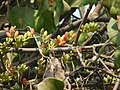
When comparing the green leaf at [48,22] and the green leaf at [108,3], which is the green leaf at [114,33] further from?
the green leaf at [48,22]

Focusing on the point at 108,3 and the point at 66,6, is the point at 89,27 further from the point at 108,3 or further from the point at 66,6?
the point at 108,3

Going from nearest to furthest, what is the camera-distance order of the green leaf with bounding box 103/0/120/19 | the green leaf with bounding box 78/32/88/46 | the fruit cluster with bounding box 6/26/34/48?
the green leaf with bounding box 103/0/120/19, the fruit cluster with bounding box 6/26/34/48, the green leaf with bounding box 78/32/88/46

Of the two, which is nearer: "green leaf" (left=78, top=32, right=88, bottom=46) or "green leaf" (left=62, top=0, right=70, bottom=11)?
"green leaf" (left=62, top=0, right=70, bottom=11)

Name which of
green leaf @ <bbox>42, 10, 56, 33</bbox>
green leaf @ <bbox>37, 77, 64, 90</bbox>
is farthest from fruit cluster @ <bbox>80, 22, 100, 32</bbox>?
green leaf @ <bbox>37, 77, 64, 90</bbox>

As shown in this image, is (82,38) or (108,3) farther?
(82,38)

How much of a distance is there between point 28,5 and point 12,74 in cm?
33

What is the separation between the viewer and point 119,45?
1.11 metres

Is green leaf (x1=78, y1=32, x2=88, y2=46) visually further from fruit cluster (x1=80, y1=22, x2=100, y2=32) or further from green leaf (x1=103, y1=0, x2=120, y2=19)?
green leaf (x1=103, y1=0, x2=120, y2=19)

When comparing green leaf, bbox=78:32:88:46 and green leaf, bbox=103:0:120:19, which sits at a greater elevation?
green leaf, bbox=103:0:120:19

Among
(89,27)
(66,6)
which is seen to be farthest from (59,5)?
(89,27)

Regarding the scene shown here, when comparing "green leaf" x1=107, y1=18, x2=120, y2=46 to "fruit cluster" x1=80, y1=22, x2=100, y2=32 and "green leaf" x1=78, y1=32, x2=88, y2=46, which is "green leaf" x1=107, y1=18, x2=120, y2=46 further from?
"green leaf" x1=78, y1=32, x2=88, y2=46

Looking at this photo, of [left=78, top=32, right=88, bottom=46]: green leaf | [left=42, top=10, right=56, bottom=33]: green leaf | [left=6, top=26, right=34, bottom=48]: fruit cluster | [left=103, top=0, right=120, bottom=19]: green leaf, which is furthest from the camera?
[left=78, top=32, right=88, bottom=46]: green leaf

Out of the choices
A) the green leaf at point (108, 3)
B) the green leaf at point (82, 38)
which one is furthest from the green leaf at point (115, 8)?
the green leaf at point (82, 38)

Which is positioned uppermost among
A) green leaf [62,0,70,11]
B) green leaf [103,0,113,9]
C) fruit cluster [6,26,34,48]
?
green leaf [62,0,70,11]
